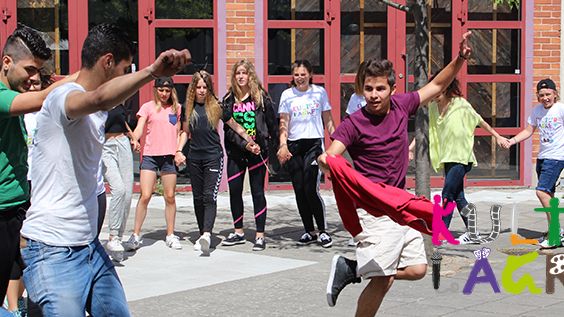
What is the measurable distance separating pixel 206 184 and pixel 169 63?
6529 millimetres

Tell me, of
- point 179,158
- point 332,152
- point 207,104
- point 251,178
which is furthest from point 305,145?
point 332,152

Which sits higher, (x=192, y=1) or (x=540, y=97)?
(x=192, y=1)

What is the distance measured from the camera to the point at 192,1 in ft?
50.8

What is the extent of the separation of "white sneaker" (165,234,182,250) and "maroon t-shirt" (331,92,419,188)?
420cm

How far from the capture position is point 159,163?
10914mm

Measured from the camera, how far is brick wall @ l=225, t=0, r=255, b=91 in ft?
50.8

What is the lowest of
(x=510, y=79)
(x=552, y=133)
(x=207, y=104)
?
(x=552, y=133)

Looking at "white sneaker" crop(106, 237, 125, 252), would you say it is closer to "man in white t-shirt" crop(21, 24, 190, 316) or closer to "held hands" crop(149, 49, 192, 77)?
"man in white t-shirt" crop(21, 24, 190, 316)

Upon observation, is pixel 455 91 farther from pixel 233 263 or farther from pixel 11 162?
pixel 11 162

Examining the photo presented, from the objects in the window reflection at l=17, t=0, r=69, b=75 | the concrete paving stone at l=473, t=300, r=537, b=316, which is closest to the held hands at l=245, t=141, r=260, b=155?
the concrete paving stone at l=473, t=300, r=537, b=316

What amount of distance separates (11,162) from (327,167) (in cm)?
198

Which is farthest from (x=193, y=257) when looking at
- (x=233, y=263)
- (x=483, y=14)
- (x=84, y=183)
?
(x=483, y=14)

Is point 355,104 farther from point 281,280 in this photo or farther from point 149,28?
point 149,28

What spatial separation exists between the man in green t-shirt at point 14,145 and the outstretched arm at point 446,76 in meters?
2.61
